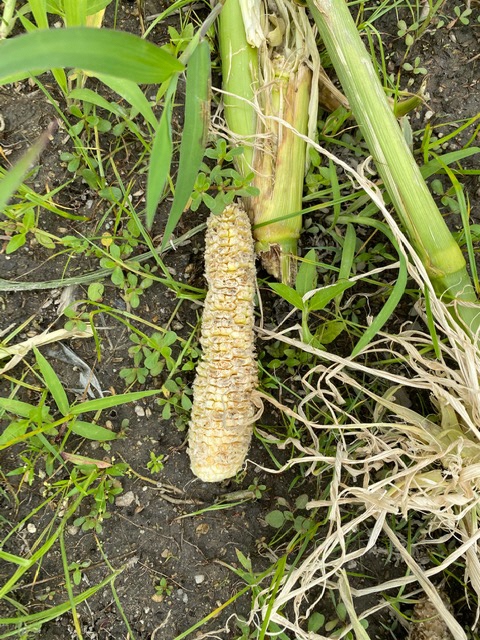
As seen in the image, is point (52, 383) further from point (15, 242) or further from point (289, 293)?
point (289, 293)

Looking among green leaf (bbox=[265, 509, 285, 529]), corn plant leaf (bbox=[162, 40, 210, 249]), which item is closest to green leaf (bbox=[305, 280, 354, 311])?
corn plant leaf (bbox=[162, 40, 210, 249])

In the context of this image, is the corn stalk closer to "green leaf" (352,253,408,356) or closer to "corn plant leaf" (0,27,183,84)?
"green leaf" (352,253,408,356)

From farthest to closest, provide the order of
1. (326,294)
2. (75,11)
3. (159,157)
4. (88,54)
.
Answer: (326,294), (75,11), (159,157), (88,54)

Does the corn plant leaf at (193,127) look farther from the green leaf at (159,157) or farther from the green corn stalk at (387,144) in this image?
the green corn stalk at (387,144)

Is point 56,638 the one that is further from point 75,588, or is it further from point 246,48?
point 246,48

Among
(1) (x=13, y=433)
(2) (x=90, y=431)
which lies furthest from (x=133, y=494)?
(1) (x=13, y=433)

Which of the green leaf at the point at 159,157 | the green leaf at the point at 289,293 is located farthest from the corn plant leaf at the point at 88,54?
the green leaf at the point at 289,293
